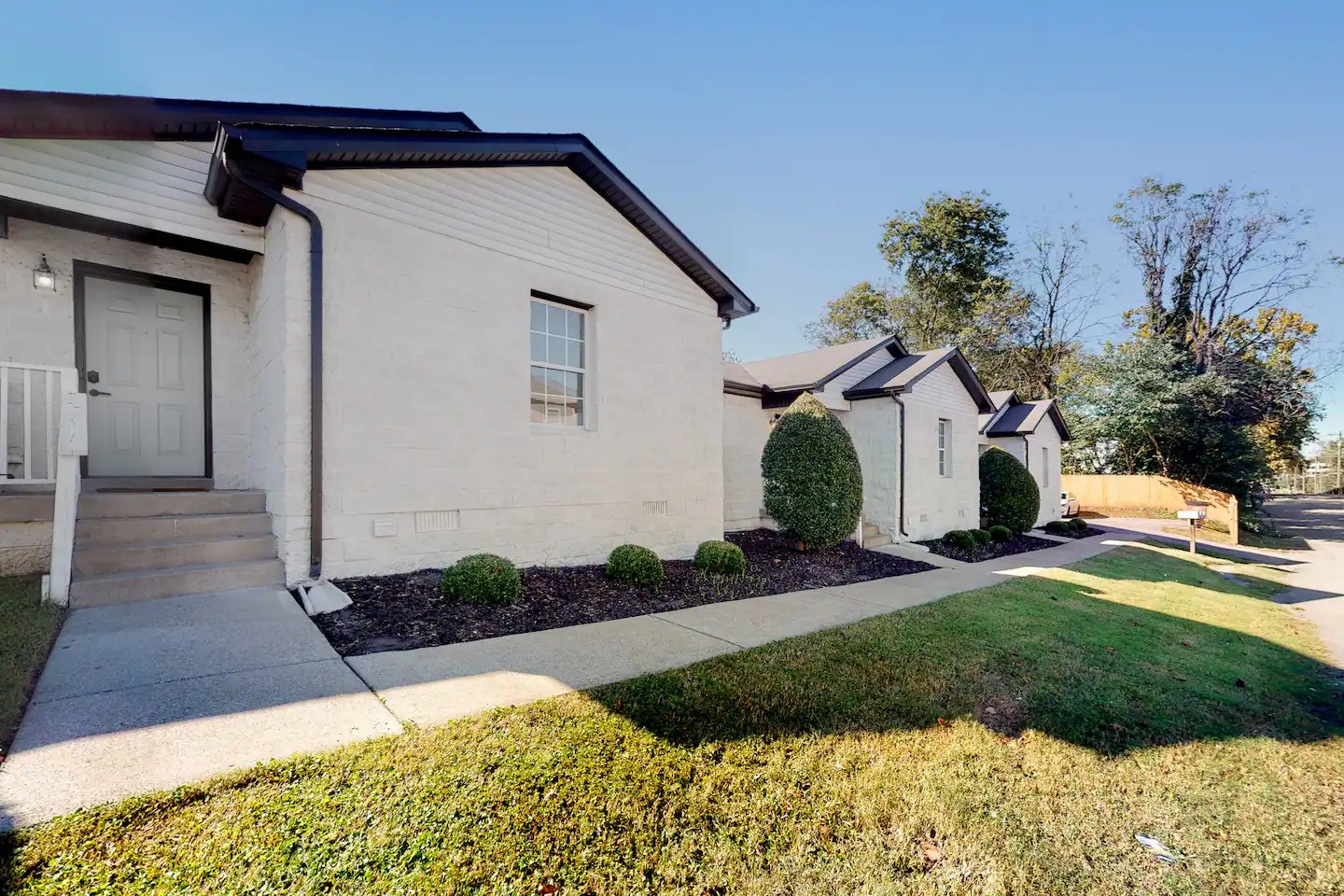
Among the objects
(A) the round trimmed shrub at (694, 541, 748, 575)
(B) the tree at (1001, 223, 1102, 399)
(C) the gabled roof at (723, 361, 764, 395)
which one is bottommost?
(A) the round trimmed shrub at (694, 541, 748, 575)

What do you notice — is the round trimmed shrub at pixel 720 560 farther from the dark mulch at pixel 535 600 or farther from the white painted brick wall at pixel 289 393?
the white painted brick wall at pixel 289 393

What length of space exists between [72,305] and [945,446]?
15.1 metres

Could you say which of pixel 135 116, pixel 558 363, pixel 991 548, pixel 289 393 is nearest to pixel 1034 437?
pixel 991 548

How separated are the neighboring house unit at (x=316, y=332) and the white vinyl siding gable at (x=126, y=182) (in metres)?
0.02

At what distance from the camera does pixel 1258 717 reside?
12.6 ft

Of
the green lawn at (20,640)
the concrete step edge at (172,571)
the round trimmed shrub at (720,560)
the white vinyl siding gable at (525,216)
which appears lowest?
the round trimmed shrub at (720,560)

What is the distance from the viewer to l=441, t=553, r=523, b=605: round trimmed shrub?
16.6 feet

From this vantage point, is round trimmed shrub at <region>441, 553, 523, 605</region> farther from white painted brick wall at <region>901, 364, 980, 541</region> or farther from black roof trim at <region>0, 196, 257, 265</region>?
white painted brick wall at <region>901, 364, 980, 541</region>

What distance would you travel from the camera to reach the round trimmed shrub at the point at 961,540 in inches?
455

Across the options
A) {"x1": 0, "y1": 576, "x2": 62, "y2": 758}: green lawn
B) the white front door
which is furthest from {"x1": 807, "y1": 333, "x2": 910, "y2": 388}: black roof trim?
{"x1": 0, "y1": 576, "x2": 62, "y2": 758}: green lawn

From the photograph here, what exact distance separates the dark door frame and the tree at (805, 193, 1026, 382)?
1071 inches

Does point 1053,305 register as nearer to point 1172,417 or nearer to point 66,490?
point 1172,417

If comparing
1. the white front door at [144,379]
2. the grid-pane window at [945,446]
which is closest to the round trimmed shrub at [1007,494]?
the grid-pane window at [945,446]

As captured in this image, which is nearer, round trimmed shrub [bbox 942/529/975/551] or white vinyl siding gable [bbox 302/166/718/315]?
white vinyl siding gable [bbox 302/166/718/315]
